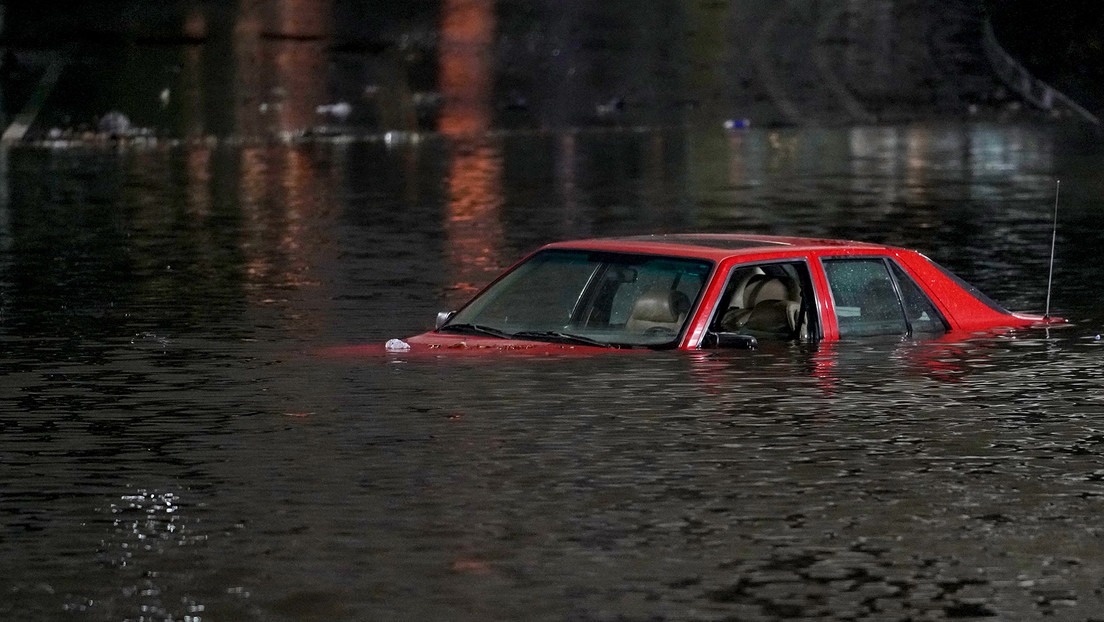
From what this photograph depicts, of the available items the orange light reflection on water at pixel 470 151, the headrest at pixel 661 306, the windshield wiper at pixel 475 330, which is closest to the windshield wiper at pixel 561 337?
the windshield wiper at pixel 475 330

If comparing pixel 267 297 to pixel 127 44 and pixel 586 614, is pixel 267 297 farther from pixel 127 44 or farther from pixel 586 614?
pixel 127 44

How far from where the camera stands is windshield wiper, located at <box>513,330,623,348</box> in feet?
46.5

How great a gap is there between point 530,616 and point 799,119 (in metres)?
50.6

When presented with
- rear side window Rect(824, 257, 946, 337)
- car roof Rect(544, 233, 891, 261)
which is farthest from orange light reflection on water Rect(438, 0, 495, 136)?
car roof Rect(544, 233, 891, 261)

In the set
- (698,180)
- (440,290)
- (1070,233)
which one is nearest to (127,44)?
(698,180)

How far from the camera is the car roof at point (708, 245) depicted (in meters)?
14.2

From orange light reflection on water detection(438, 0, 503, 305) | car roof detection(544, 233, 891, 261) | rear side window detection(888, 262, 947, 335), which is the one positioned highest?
car roof detection(544, 233, 891, 261)

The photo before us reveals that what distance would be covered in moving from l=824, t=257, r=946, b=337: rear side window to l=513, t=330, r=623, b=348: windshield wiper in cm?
129

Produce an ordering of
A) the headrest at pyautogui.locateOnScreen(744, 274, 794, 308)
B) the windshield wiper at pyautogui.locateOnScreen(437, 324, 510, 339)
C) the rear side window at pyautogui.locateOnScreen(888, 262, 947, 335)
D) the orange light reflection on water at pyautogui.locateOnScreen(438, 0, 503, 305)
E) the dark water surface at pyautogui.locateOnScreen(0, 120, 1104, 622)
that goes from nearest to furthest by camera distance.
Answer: the dark water surface at pyautogui.locateOnScreen(0, 120, 1104, 622) < the windshield wiper at pyautogui.locateOnScreen(437, 324, 510, 339) < the headrest at pyautogui.locateOnScreen(744, 274, 794, 308) < the rear side window at pyautogui.locateOnScreen(888, 262, 947, 335) < the orange light reflection on water at pyautogui.locateOnScreen(438, 0, 503, 305)

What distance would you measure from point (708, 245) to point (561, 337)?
0.92 m

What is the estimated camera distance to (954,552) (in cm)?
949

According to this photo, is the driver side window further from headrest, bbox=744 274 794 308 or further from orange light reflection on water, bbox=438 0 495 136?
orange light reflection on water, bbox=438 0 495 136

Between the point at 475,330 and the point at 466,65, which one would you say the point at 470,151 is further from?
the point at 475,330

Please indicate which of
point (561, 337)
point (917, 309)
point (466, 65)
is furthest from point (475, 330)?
point (466, 65)
